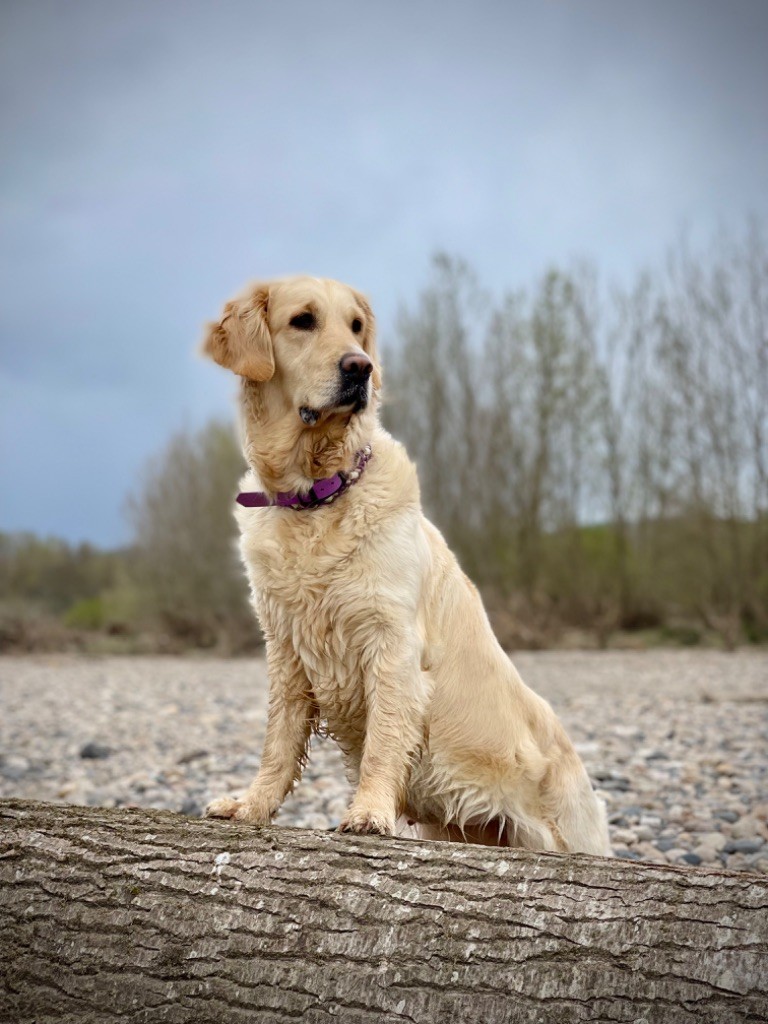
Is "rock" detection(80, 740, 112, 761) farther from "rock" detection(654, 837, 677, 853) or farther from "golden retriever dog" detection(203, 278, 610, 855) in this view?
"golden retriever dog" detection(203, 278, 610, 855)

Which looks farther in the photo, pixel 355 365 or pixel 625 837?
pixel 625 837

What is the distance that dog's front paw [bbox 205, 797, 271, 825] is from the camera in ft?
10.4

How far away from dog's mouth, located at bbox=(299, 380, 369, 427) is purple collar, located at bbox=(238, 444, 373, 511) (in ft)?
0.60

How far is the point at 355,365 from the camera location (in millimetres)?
3270

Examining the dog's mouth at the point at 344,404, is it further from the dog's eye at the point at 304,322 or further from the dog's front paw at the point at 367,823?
the dog's front paw at the point at 367,823

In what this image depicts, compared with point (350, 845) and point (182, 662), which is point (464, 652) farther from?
point (182, 662)

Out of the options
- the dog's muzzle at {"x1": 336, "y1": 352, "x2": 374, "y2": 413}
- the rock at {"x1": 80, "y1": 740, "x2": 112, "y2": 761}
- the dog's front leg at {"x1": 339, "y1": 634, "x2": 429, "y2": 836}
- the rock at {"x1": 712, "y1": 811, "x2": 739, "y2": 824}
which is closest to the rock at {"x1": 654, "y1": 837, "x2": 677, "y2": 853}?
the rock at {"x1": 712, "y1": 811, "x2": 739, "y2": 824}

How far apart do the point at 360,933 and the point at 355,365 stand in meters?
1.87

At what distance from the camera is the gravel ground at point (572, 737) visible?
18.1 ft

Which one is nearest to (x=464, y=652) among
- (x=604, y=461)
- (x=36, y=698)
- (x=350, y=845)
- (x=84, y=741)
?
(x=350, y=845)

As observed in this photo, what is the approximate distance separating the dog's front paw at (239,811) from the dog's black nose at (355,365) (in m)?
1.58

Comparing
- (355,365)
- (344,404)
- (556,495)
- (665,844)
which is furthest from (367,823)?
(556,495)

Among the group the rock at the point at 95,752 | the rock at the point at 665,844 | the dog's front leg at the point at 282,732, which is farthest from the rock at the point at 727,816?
the rock at the point at 95,752

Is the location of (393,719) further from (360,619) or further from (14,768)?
(14,768)
